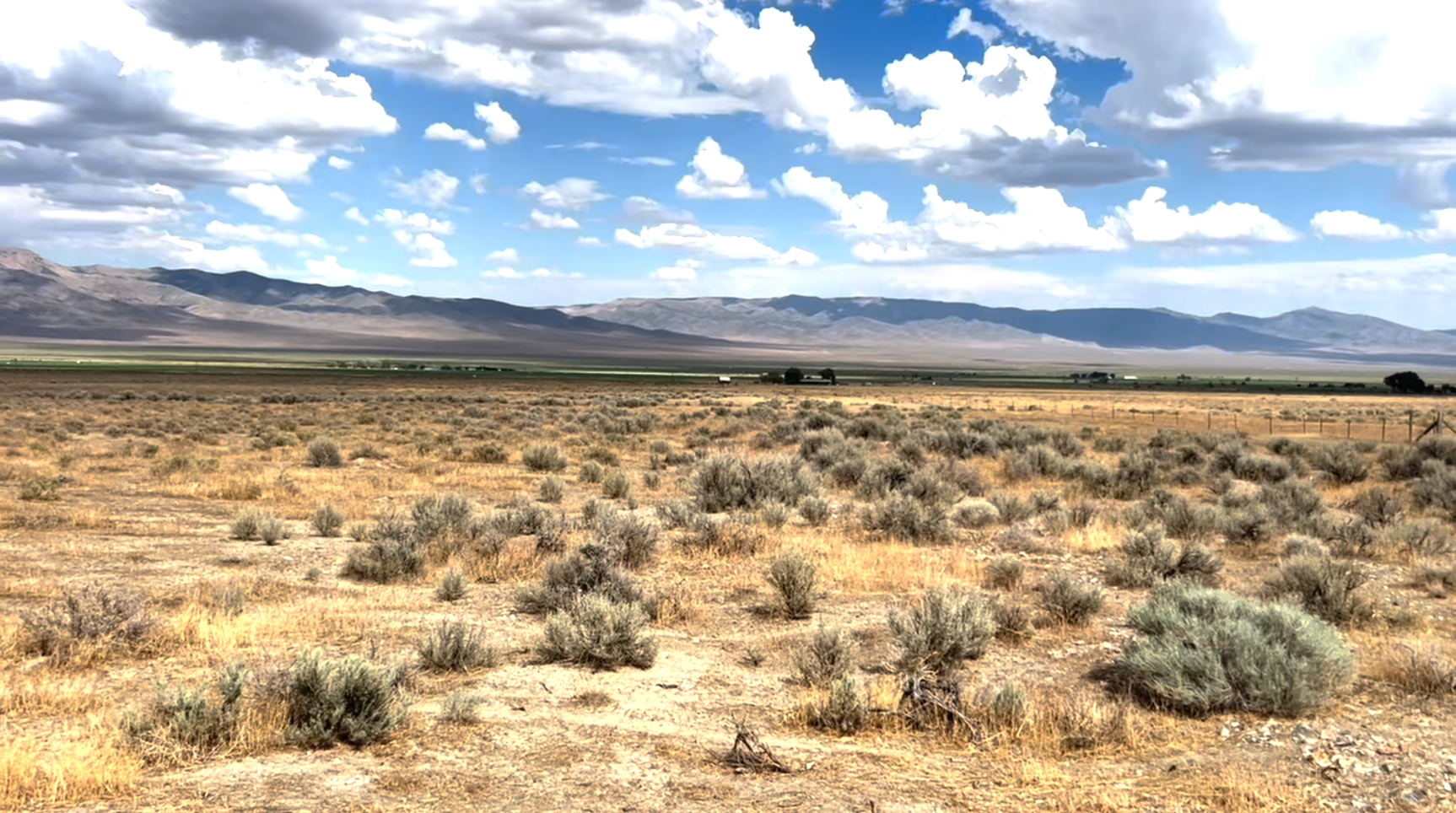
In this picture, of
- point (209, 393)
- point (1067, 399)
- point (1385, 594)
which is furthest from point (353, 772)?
point (1067, 399)

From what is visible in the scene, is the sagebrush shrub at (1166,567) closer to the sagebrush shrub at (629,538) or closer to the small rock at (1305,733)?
the small rock at (1305,733)

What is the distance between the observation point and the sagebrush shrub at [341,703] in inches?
272

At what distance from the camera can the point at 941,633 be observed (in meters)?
9.02

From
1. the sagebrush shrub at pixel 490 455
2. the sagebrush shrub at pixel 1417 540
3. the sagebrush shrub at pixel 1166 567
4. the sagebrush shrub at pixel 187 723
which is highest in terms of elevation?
the sagebrush shrub at pixel 1417 540

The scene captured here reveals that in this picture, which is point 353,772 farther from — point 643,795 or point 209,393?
point 209,393

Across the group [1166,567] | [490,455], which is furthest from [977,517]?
[490,455]

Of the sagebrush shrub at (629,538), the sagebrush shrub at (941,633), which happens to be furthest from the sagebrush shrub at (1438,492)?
the sagebrush shrub at (629,538)

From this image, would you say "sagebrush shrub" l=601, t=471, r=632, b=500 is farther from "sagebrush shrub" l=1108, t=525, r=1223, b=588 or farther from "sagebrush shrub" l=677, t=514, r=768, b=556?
"sagebrush shrub" l=1108, t=525, r=1223, b=588

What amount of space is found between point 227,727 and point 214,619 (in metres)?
3.35

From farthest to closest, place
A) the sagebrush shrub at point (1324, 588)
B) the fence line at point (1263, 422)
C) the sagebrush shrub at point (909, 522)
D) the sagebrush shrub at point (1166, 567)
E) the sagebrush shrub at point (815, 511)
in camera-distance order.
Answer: the fence line at point (1263, 422) < the sagebrush shrub at point (815, 511) < the sagebrush shrub at point (909, 522) < the sagebrush shrub at point (1166, 567) < the sagebrush shrub at point (1324, 588)

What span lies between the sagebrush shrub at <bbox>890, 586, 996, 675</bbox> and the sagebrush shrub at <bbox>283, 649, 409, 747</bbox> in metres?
4.46

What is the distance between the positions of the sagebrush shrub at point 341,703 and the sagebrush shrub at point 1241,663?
6100 mm

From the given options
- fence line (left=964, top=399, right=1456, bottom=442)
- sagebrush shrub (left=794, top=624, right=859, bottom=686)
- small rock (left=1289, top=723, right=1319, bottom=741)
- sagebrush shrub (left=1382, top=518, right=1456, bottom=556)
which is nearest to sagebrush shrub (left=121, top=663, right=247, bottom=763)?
sagebrush shrub (left=794, top=624, right=859, bottom=686)

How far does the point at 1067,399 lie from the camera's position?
7881 cm
